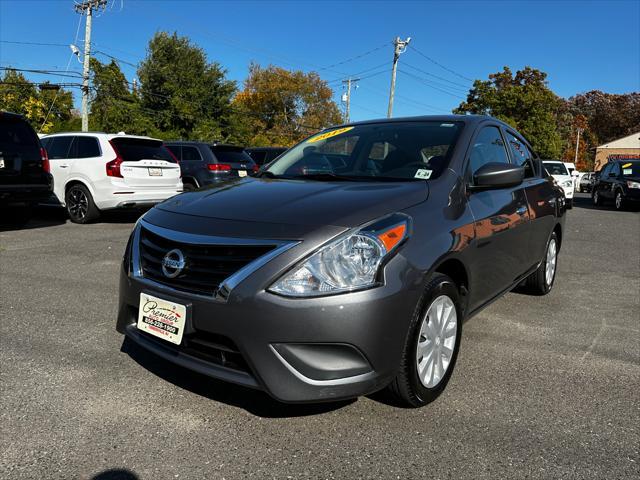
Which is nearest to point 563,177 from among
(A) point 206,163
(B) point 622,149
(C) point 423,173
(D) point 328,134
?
(A) point 206,163

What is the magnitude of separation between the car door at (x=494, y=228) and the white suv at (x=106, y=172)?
6.86 m

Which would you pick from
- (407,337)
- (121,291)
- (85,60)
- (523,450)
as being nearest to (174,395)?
(121,291)

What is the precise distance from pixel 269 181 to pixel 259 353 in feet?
4.68

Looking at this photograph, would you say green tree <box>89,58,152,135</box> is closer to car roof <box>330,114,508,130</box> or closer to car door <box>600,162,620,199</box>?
car door <box>600,162,620,199</box>

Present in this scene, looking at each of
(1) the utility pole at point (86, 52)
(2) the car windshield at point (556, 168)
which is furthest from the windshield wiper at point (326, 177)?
(1) the utility pole at point (86, 52)

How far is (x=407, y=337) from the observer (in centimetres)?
239

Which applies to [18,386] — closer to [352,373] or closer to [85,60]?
[352,373]

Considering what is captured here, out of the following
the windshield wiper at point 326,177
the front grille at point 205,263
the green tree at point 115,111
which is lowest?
the front grille at point 205,263

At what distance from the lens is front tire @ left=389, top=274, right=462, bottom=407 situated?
246cm

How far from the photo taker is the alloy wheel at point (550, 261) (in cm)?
493

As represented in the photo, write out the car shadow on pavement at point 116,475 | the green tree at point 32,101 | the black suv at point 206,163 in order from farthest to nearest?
the green tree at point 32,101
the black suv at point 206,163
the car shadow on pavement at point 116,475

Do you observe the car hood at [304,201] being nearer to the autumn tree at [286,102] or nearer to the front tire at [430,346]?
the front tire at [430,346]

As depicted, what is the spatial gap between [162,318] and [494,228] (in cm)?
207

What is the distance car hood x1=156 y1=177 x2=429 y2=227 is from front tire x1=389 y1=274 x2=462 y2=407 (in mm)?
468
